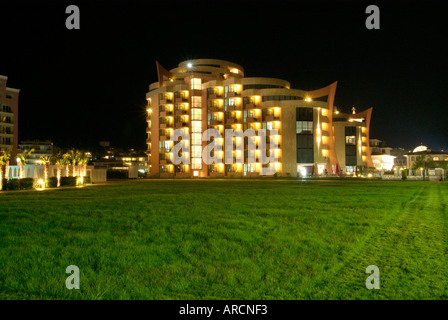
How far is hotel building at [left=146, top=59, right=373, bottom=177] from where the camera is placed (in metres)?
82.8

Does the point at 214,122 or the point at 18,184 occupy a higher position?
the point at 214,122

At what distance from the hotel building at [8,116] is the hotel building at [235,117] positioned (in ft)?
129

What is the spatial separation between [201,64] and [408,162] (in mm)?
78883

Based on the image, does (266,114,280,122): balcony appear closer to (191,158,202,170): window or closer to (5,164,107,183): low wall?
(191,158,202,170): window

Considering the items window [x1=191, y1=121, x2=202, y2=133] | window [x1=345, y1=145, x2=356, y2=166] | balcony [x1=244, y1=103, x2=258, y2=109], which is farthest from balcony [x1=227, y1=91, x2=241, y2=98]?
window [x1=345, y1=145, x2=356, y2=166]

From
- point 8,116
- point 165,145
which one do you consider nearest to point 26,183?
point 165,145

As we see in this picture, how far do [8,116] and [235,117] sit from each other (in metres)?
65.8

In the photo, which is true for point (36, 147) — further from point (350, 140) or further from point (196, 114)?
point (350, 140)

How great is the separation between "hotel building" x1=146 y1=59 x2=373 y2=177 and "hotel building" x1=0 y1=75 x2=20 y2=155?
1548 inches

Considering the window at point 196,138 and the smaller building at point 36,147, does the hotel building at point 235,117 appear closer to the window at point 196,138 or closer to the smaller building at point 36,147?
the window at point 196,138

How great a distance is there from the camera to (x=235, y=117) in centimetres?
8669

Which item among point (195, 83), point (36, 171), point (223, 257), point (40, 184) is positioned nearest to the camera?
point (223, 257)
